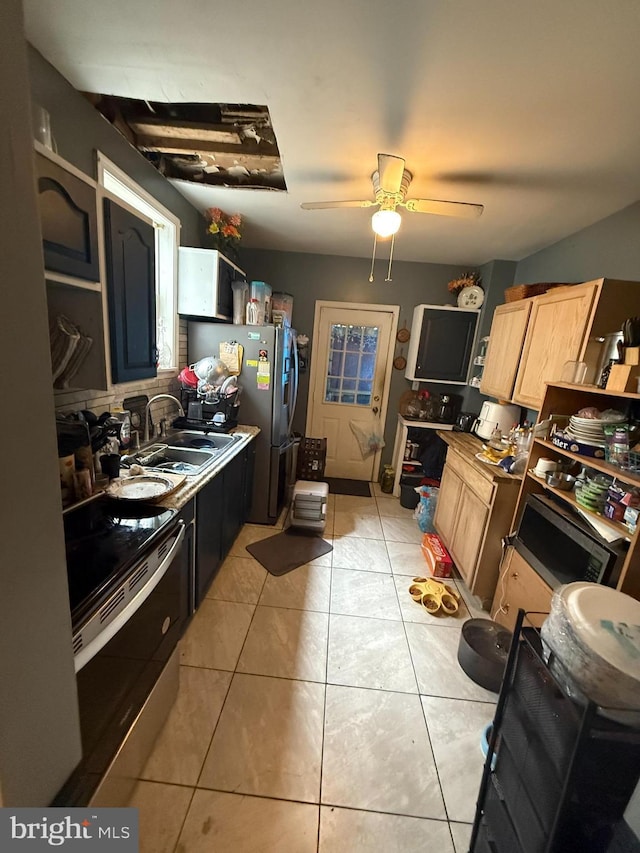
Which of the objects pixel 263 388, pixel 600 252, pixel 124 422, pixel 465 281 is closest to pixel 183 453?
pixel 124 422

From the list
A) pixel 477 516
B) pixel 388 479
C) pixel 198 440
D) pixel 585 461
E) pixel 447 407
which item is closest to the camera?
pixel 585 461

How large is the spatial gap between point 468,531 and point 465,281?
251 centimetres

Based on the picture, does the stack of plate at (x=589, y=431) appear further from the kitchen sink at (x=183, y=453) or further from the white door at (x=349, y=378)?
the white door at (x=349, y=378)

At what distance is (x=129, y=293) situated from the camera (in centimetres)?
144

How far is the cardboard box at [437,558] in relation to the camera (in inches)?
97.6

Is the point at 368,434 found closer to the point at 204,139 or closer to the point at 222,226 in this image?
the point at 222,226

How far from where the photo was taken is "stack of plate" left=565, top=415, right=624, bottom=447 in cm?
156

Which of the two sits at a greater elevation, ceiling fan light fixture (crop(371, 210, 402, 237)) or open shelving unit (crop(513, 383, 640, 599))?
ceiling fan light fixture (crop(371, 210, 402, 237))

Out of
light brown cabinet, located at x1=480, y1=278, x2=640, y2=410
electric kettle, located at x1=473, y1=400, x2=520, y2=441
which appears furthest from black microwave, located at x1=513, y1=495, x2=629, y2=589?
electric kettle, located at x1=473, y1=400, x2=520, y2=441

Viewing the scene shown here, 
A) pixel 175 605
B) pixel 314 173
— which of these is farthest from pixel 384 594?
pixel 314 173

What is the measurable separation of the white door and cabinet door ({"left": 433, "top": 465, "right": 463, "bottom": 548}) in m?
1.26

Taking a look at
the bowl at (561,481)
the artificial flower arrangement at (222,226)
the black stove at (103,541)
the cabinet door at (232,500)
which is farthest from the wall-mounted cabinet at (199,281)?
the bowl at (561,481)

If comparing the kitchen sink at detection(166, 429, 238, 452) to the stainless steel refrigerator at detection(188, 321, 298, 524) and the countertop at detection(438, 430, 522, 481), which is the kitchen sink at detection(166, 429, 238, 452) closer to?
the stainless steel refrigerator at detection(188, 321, 298, 524)

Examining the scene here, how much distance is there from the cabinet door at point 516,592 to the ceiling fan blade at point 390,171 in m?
2.09
